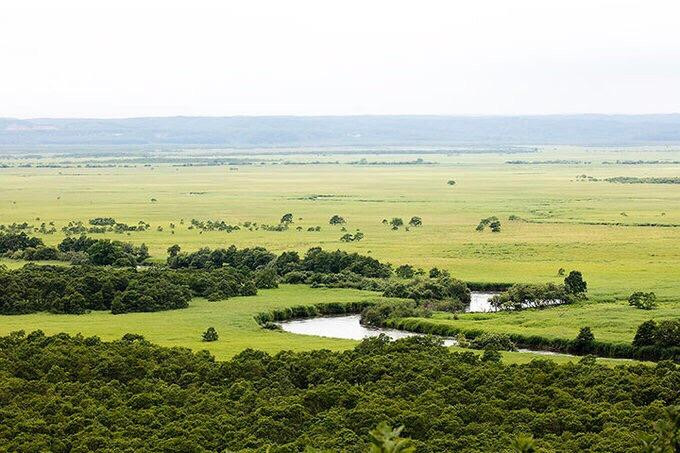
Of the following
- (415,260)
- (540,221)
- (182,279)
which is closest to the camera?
(182,279)

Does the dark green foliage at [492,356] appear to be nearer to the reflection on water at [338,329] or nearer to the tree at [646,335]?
the tree at [646,335]

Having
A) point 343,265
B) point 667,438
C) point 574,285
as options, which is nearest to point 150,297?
point 343,265

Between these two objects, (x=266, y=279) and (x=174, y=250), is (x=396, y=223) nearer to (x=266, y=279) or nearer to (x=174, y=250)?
(x=174, y=250)

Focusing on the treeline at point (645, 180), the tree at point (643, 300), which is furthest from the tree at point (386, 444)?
the treeline at point (645, 180)

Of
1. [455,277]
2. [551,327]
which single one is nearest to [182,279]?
[455,277]

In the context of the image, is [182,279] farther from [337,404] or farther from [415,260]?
[337,404]
